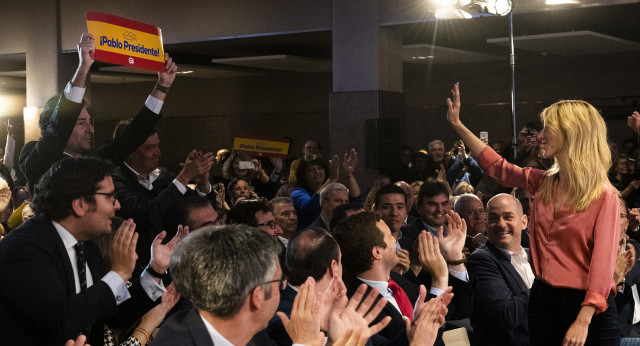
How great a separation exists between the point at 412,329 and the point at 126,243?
923 millimetres

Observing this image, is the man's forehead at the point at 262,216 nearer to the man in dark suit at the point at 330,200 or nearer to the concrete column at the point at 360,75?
the man in dark suit at the point at 330,200

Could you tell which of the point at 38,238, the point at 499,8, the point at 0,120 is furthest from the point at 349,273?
the point at 0,120

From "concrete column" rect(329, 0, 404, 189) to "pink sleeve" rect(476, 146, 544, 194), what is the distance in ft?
18.4

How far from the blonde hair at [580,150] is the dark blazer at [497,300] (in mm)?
728

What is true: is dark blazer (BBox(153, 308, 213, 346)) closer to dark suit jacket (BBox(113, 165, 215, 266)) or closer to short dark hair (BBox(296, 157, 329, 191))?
dark suit jacket (BBox(113, 165, 215, 266))

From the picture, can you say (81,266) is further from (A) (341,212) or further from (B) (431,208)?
(B) (431,208)

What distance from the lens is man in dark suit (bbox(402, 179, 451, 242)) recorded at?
5352mm

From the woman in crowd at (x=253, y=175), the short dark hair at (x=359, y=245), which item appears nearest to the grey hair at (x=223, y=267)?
the short dark hair at (x=359, y=245)

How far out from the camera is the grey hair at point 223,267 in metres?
2.02

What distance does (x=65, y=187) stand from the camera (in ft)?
8.47

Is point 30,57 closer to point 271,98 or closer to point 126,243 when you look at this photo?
point 271,98

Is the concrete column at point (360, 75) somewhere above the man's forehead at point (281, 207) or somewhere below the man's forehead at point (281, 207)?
above

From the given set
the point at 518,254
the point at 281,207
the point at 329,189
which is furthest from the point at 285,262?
the point at 329,189

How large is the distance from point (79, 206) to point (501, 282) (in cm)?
196
